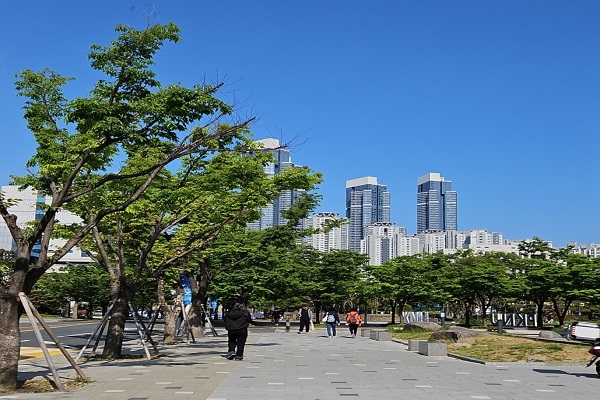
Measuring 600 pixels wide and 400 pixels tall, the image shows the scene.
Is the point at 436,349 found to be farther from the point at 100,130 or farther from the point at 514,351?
the point at 100,130

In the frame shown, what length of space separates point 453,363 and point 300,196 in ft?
44.1

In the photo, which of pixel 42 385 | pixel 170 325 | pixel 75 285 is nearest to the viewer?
pixel 42 385

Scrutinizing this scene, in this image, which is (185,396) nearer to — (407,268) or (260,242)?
(260,242)

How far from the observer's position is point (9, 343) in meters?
10.9

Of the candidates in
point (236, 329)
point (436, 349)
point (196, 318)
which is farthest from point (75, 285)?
point (436, 349)

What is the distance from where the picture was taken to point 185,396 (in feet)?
34.2

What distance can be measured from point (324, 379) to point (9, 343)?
19.8ft

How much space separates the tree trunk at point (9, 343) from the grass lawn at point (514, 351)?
38.2ft

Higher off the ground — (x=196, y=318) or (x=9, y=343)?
(x=9, y=343)

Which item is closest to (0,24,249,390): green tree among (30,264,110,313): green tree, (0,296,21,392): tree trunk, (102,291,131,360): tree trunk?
(0,296,21,392): tree trunk

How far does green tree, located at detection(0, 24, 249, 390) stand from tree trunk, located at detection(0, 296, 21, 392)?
0.05ft

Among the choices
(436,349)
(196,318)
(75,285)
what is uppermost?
(75,285)

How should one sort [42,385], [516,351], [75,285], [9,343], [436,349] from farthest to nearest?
[75,285]
[436,349]
[516,351]
[42,385]
[9,343]

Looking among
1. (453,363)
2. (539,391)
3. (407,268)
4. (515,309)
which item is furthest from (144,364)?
(515,309)
